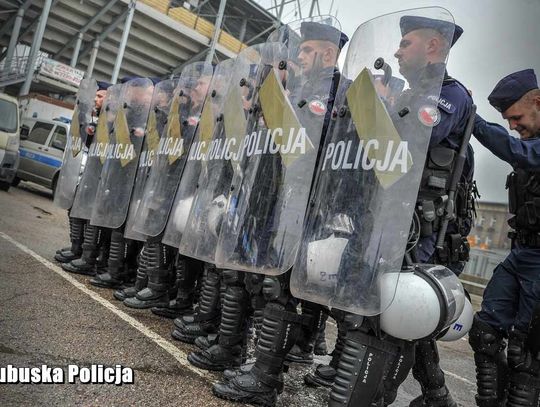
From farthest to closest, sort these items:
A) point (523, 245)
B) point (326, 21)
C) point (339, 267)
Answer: point (523, 245)
point (326, 21)
point (339, 267)

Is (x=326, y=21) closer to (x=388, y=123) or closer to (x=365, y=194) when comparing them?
(x=388, y=123)

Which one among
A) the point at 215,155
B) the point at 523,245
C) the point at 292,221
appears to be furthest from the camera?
the point at 215,155

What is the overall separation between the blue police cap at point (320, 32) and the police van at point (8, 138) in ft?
28.8

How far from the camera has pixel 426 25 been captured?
225 centimetres

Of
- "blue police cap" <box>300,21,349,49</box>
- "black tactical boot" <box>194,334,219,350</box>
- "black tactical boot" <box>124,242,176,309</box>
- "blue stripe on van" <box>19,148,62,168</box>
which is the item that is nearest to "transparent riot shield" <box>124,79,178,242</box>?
"black tactical boot" <box>124,242,176,309</box>

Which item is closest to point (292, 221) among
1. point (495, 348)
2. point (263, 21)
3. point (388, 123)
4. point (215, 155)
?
point (388, 123)

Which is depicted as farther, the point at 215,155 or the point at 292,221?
the point at 215,155

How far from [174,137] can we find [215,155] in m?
0.85

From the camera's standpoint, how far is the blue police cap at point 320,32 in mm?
2664

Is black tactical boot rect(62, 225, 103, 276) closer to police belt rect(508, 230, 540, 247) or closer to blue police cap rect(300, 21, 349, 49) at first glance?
blue police cap rect(300, 21, 349, 49)

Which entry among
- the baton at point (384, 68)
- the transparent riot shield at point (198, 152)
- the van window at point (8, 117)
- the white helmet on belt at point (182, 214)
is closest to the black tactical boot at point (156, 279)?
the transparent riot shield at point (198, 152)

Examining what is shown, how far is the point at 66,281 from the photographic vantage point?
4.56 m

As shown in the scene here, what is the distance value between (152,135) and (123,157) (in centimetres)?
38

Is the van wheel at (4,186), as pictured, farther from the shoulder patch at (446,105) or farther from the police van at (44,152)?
the shoulder patch at (446,105)
